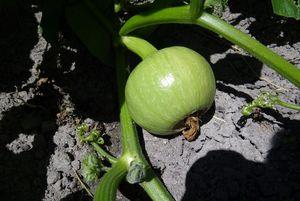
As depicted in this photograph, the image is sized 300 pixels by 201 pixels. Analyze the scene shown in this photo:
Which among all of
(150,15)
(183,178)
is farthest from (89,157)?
(150,15)

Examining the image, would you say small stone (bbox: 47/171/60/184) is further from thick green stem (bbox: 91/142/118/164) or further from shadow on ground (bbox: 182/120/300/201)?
shadow on ground (bbox: 182/120/300/201)

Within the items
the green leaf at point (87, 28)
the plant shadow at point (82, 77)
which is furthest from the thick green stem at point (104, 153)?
the green leaf at point (87, 28)

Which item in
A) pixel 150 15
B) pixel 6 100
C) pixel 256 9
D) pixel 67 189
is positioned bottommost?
pixel 67 189

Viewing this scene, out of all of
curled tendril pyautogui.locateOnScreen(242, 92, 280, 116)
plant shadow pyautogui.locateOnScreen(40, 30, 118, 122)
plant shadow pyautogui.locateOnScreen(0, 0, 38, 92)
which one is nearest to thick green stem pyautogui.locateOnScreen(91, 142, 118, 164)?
plant shadow pyautogui.locateOnScreen(40, 30, 118, 122)

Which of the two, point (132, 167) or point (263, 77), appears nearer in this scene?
point (132, 167)

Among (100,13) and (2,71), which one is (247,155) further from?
(2,71)

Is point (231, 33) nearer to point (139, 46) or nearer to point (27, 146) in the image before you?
point (139, 46)

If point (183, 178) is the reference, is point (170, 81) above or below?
above
